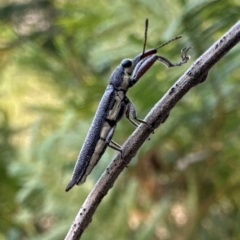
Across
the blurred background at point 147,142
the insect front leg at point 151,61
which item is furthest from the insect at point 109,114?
the blurred background at point 147,142

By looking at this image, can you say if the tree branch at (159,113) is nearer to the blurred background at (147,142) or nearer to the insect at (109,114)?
the insect at (109,114)

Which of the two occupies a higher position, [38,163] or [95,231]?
[38,163]

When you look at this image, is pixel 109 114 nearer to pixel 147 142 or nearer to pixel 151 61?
pixel 151 61

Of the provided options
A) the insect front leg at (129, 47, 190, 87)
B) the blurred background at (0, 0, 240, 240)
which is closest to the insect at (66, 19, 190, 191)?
the insect front leg at (129, 47, 190, 87)

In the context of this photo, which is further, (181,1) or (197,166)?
(197,166)

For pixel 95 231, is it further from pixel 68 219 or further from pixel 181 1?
pixel 181 1

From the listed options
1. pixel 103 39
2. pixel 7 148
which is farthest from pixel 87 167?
pixel 7 148
